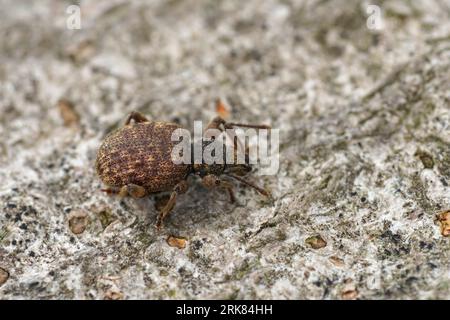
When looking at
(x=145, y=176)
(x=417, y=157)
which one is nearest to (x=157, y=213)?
(x=145, y=176)

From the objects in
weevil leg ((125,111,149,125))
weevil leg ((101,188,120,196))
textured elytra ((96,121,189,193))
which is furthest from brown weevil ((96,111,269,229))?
weevil leg ((125,111,149,125))

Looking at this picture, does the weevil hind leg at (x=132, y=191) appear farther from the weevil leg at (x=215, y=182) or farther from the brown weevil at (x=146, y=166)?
the weevil leg at (x=215, y=182)

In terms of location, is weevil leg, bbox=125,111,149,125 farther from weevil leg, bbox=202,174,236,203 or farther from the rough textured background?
weevil leg, bbox=202,174,236,203

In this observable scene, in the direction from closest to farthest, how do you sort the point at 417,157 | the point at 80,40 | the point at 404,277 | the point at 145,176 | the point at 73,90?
the point at 404,277
the point at 145,176
the point at 417,157
the point at 73,90
the point at 80,40

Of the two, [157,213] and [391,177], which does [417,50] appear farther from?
[157,213]

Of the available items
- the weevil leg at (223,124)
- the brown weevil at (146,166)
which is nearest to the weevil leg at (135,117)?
the brown weevil at (146,166)

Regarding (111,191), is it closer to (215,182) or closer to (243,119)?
(215,182)

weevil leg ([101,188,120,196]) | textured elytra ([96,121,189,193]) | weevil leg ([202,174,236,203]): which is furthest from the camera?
weevil leg ([101,188,120,196])

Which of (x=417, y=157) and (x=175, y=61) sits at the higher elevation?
(x=175, y=61)

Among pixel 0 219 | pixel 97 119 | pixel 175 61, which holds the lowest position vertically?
pixel 0 219
